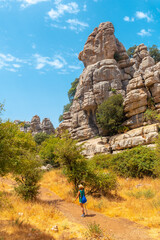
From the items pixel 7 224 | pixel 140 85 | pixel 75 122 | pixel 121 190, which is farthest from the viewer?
pixel 75 122

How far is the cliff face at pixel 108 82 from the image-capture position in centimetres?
2977

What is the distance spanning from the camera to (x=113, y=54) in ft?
140

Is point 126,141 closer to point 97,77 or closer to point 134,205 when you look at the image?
point 134,205

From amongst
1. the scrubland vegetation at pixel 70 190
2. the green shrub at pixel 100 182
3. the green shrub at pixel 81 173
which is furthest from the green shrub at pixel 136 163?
the green shrub at pixel 100 182

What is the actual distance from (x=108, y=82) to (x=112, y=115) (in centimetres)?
966

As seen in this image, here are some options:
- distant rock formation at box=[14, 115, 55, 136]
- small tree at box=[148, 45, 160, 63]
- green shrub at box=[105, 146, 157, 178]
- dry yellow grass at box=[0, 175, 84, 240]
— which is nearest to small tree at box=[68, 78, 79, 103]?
distant rock formation at box=[14, 115, 55, 136]

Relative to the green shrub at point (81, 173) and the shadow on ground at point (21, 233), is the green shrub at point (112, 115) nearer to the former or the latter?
the green shrub at point (81, 173)

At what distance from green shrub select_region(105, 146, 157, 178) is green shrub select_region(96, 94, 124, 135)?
34.7ft

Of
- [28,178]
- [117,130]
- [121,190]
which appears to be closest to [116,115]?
[117,130]

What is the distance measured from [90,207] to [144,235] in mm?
5400

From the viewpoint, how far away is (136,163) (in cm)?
1939

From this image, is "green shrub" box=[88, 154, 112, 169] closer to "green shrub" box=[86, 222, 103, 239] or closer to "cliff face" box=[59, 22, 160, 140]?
"cliff face" box=[59, 22, 160, 140]

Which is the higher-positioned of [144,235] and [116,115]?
[116,115]

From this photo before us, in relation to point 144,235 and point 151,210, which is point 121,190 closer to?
point 151,210
